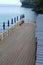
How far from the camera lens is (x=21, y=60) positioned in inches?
211

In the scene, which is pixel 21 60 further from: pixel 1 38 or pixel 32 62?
pixel 1 38

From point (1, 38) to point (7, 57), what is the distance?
231 cm

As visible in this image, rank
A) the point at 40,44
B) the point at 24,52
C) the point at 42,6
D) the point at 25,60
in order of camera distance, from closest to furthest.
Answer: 1. the point at 40,44
2. the point at 42,6
3. the point at 25,60
4. the point at 24,52

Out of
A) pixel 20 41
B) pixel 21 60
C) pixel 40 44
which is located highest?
pixel 40 44

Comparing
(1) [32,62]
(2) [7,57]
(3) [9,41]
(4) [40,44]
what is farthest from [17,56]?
(4) [40,44]

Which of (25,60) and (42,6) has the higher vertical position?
(42,6)

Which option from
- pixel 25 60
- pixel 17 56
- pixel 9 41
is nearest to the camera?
pixel 25 60

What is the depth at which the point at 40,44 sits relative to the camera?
2867mm

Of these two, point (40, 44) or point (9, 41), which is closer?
point (40, 44)

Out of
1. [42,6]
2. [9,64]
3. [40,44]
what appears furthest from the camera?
[9,64]

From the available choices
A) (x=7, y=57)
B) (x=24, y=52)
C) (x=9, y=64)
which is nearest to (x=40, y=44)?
(x=9, y=64)

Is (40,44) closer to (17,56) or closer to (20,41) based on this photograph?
(17,56)

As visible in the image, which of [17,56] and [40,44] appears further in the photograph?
[17,56]

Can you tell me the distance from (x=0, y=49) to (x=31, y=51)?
0.88 meters
